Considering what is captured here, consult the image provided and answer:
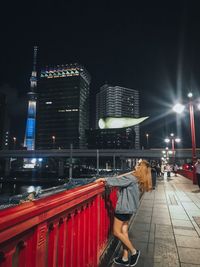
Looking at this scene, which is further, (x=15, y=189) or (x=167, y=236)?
(x=15, y=189)

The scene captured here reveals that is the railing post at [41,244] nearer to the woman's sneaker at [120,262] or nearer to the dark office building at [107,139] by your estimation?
the woman's sneaker at [120,262]

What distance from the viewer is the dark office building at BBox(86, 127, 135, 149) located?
132m

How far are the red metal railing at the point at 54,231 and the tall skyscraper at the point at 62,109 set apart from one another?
480ft

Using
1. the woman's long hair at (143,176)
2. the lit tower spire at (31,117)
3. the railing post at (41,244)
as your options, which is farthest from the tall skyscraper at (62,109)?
the railing post at (41,244)

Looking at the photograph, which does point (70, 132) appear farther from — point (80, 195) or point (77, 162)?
point (80, 195)

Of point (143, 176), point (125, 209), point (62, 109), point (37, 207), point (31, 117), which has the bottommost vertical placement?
point (125, 209)

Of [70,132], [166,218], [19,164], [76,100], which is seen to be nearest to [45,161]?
[19,164]

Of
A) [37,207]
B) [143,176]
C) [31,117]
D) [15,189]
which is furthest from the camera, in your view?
[31,117]

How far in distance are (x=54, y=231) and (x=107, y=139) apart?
130854 millimetres

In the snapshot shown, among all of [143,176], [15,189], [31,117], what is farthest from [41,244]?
[31,117]

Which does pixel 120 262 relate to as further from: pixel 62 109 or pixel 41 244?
pixel 62 109

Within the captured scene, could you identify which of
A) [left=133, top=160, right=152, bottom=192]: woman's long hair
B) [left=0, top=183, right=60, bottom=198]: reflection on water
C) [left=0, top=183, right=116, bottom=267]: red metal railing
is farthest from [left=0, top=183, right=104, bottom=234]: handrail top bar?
[left=0, top=183, right=60, bottom=198]: reflection on water

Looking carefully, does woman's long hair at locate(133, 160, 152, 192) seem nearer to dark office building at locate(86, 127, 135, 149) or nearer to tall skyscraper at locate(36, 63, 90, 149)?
dark office building at locate(86, 127, 135, 149)

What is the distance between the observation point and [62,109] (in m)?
164
